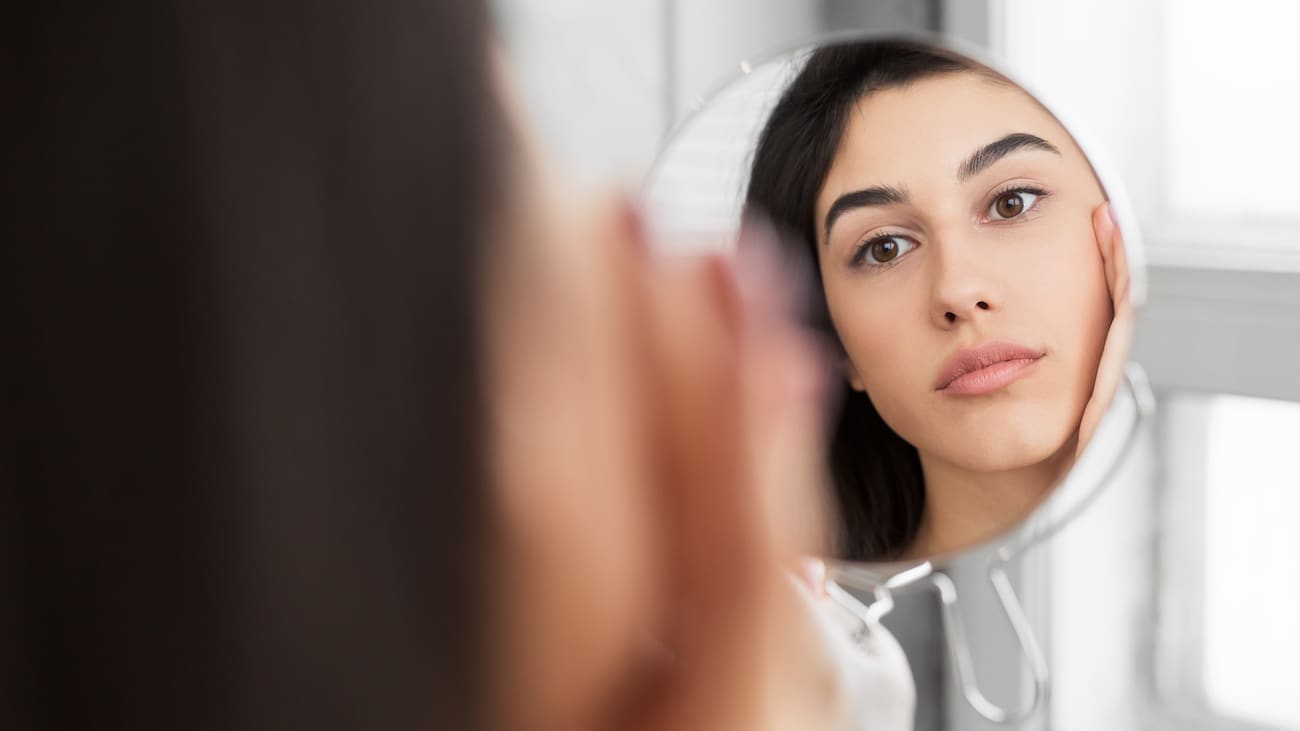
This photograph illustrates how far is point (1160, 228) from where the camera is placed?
0.73m

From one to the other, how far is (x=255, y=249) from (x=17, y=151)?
1.2 inches

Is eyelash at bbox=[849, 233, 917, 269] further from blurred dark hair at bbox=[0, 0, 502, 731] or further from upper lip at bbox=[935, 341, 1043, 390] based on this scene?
blurred dark hair at bbox=[0, 0, 502, 731]

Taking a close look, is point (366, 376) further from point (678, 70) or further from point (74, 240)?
point (678, 70)

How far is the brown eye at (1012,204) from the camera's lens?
1.48 ft

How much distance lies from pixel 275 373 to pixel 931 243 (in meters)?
0.33

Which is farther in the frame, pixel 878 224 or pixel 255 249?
pixel 878 224

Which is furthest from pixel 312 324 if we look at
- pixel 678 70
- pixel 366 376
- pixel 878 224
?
pixel 678 70

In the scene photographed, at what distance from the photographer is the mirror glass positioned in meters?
0.45

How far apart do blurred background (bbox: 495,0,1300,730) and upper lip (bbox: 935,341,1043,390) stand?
0.26 meters

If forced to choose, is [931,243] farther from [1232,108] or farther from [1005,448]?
[1232,108]

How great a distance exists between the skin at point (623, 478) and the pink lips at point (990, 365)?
0.56ft

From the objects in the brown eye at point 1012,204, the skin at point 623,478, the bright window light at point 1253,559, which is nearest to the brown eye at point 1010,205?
the brown eye at point 1012,204

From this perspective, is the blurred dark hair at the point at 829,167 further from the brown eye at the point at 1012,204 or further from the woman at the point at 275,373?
the woman at the point at 275,373

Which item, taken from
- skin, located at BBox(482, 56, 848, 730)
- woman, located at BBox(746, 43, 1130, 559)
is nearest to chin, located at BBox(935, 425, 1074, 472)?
woman, located at BBox(746, 43, 1130, 559)
